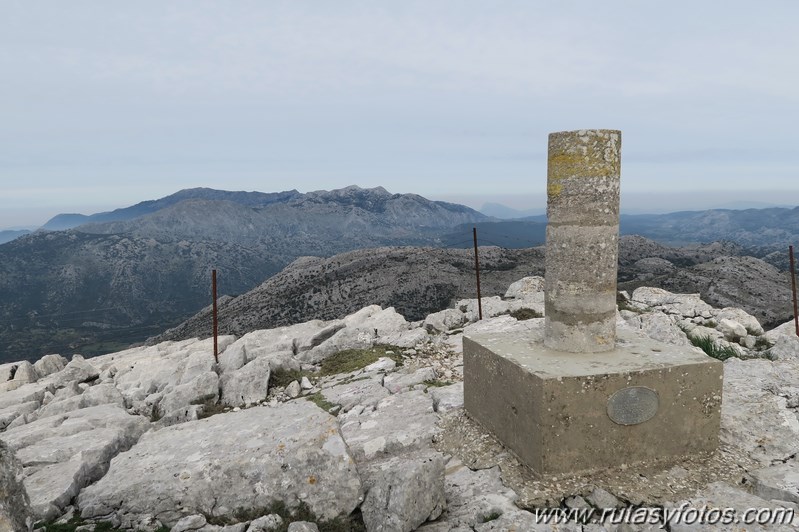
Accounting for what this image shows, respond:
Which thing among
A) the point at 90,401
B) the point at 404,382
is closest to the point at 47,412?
the point at 90,401

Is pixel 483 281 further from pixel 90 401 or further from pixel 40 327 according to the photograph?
pixel 40 327

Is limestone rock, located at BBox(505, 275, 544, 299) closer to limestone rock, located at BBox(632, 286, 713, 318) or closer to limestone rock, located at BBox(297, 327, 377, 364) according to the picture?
limestone rock, located at BBox(632, 286, 713, 318)

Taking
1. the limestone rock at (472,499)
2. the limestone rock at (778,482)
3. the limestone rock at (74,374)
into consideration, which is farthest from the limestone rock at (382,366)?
the limestone rock at (74,374)

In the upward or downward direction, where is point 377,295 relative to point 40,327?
upward

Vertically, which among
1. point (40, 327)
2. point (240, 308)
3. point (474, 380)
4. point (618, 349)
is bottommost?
point (40, 327)

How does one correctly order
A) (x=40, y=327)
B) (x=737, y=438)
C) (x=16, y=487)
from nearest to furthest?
(x=16, y=487)
(x=737, y=438)
(x=40, y=327)

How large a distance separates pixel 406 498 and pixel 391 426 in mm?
3281

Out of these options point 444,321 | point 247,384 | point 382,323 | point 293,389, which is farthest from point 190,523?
point 444,321

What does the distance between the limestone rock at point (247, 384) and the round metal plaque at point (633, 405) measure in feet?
31.8

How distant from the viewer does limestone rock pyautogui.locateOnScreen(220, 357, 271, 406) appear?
45.8 ft

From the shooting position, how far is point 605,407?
7410mm

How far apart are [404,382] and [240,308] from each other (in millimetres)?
64131

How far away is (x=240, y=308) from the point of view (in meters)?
72.2

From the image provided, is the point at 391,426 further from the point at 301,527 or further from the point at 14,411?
the point at 14,411
